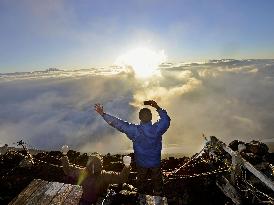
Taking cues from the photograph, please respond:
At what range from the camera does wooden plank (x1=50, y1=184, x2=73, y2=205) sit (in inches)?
259

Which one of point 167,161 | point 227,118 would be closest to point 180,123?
point 227,118

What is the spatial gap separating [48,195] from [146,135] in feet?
9.73

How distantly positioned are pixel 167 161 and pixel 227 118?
182 metres

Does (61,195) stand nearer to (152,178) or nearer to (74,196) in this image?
(74,196)

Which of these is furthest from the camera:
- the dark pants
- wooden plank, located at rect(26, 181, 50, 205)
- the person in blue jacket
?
the dark pants

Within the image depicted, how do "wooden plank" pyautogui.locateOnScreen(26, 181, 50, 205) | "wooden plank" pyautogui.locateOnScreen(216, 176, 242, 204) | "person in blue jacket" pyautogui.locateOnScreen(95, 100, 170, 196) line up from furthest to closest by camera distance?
"wooden plank" pyautogui.locateOnScreen(216, 176, 242, 204)
"person in blue jacket" pyautogui.locateOnScreen(95, 100, 170, 196)
"wooden plank" pyautogui.locateOnScreen(26, 181, 50, 205)

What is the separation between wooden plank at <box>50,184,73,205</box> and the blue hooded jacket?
2.12 meters

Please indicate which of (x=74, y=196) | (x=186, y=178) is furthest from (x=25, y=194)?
(x=186, y=178)

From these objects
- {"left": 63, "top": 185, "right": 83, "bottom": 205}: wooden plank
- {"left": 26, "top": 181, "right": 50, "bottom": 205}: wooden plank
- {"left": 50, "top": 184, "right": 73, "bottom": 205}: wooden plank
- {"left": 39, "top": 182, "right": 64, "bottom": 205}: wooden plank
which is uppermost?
{"left": 26, "top": 181, "right": 50, "bottom": 205}: wooden plank

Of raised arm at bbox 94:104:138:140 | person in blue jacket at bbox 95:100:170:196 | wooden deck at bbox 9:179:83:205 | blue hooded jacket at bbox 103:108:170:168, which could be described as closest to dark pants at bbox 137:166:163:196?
person in blue jacket at bbox 95:100:170:196

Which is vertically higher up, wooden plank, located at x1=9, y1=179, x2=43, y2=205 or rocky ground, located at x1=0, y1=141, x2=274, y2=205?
wooden plank, located at x1=9, y1=179, x2=43, y2=205

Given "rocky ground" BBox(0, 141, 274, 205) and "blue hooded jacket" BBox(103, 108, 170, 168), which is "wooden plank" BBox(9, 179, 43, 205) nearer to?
"blue hooded jacket" BBox(103, 108, 170, 168)

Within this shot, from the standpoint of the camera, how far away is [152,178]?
923 centimetres

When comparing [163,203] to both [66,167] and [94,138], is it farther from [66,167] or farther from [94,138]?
[94,138]
